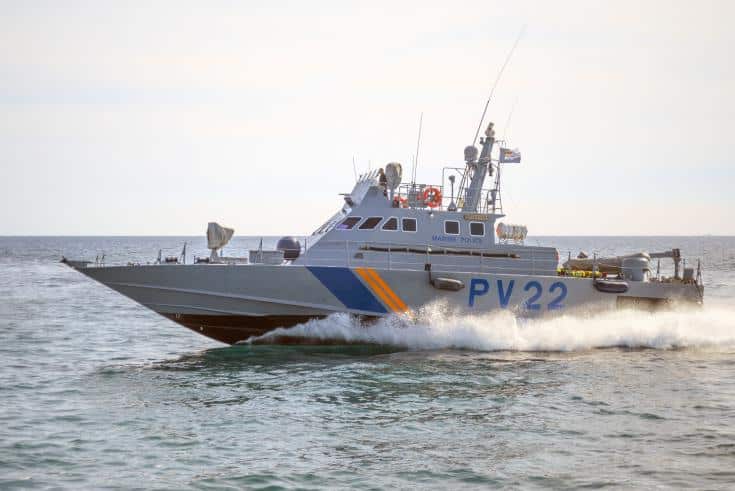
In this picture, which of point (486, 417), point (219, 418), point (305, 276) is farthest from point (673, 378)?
point (219, 418)

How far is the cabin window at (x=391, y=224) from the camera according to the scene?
18.6 m

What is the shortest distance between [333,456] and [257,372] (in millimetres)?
5946

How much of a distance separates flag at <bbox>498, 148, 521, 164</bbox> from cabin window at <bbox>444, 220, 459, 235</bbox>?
8.03 ft

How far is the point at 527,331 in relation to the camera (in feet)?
61.8

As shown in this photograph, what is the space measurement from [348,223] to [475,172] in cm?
394

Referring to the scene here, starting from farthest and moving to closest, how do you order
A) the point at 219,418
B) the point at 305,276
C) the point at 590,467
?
the point at 305,276
the point at 219,418
the point at 590,467

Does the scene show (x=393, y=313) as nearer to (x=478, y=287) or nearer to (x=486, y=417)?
(x=478, y=287)

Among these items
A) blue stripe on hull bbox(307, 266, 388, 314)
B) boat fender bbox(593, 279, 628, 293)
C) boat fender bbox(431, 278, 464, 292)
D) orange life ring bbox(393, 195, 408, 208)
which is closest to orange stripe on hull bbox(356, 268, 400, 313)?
blue stripe on hull bbox(307, 266, 388, 314)

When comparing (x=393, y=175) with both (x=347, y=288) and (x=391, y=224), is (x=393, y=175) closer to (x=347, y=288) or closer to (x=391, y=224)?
(x=391, y=224)

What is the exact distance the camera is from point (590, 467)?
966 centimetres

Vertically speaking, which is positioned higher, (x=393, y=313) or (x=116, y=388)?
(x=393, y=313)

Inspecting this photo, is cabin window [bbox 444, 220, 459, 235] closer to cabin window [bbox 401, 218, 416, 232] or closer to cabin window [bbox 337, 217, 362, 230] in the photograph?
cabin window [bbox 401, 218, 416, 232]

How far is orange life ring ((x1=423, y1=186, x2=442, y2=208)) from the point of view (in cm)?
1927

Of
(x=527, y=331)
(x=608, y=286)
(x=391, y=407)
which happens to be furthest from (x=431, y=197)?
(x=391, y=407)
